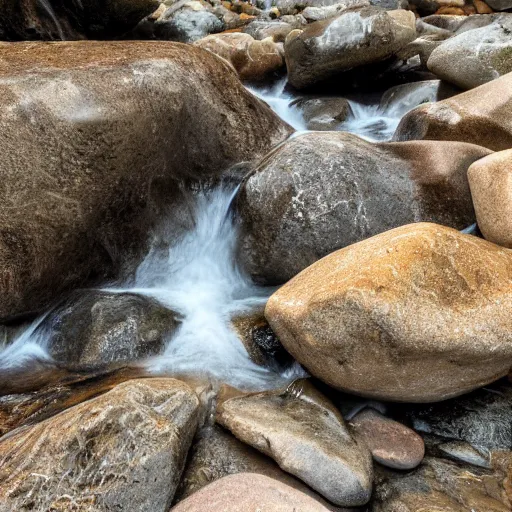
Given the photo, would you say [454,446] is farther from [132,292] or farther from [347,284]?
[132,292]

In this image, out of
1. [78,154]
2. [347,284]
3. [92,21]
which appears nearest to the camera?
[347,284]

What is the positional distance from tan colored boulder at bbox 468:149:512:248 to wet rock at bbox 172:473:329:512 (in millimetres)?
2673

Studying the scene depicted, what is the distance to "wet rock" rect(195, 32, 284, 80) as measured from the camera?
10.0 metres

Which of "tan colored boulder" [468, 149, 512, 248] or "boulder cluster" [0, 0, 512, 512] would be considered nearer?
"boulder cluster" [0, 0, 512, 512]

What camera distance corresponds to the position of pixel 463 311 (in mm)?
2982

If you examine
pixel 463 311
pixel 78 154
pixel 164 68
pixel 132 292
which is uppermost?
pixel 164 68

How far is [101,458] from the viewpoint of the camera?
248cm

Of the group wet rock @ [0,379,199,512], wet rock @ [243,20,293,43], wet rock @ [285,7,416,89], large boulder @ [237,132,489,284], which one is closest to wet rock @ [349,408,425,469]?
wet rock @ [0,379,199,512]

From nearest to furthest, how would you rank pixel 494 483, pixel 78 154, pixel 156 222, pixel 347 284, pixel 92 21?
pixel 494 483, pixel 347 284, pixel 78 154, pixel 156 222, pixel 92 21

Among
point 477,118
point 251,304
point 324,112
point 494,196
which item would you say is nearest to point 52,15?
point 324,112

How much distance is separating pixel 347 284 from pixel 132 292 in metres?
2.34

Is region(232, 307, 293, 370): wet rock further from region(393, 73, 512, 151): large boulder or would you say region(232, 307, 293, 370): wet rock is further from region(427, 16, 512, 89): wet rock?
region(427, 16, 512, 89): wet rock

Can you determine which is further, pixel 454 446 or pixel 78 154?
pixel 78 154

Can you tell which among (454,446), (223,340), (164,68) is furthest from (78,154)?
(454,446)
